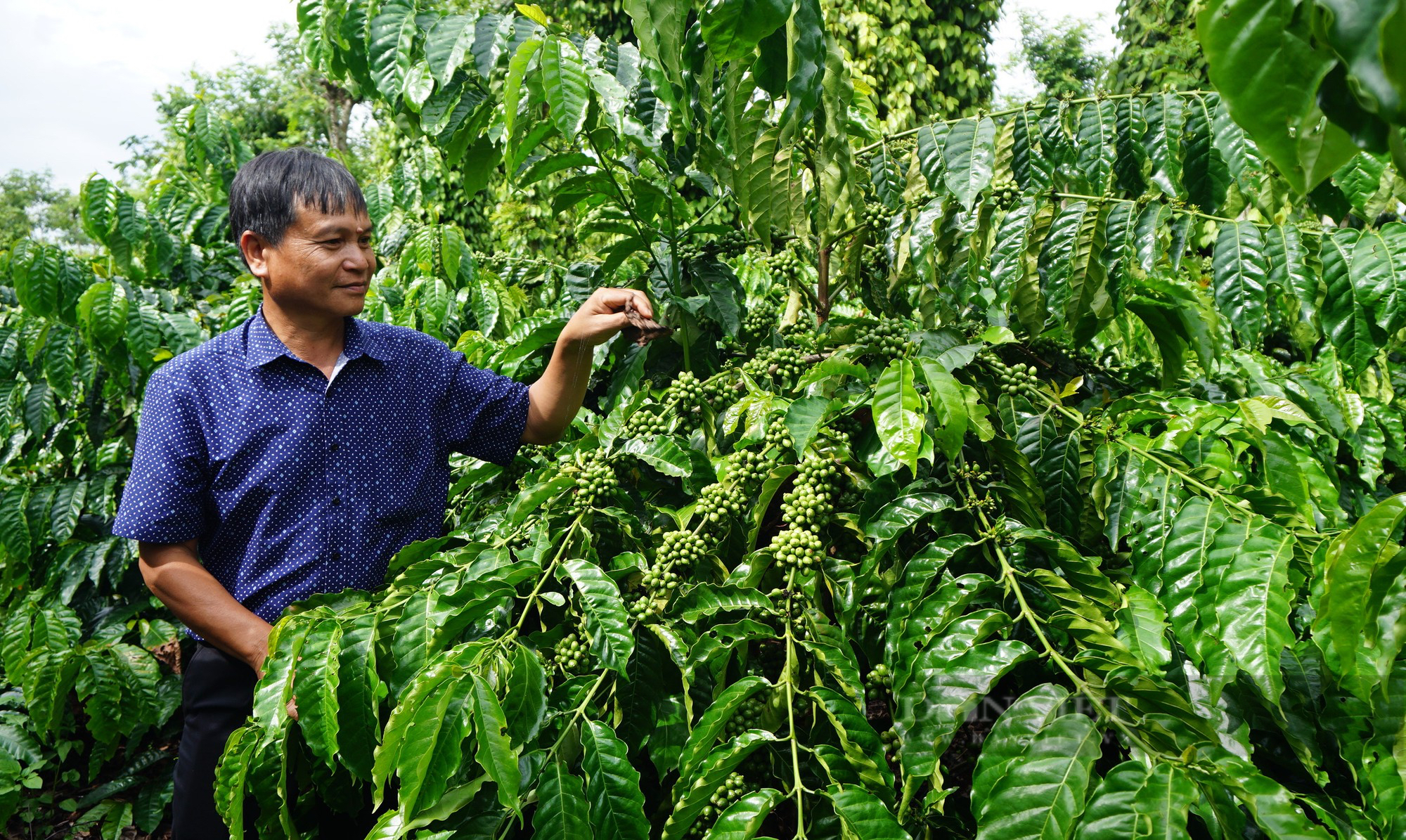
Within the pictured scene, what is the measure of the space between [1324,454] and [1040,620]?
101 cm

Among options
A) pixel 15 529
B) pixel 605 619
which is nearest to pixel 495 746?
pixel 605 619

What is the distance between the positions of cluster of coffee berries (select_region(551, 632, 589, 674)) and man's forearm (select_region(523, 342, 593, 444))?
754 mm

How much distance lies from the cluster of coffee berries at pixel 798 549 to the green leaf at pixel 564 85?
2.62ft

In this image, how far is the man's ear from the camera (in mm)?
1950

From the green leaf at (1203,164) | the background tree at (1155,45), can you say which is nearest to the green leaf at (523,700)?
the green leaf at (1203,164)

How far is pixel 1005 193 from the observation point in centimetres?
179

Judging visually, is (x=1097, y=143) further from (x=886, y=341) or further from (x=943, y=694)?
(x=943, y=694)

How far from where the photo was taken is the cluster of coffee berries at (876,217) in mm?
1992

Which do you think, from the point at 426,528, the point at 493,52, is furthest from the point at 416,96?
the point at 426,528

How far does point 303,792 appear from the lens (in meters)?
1.66

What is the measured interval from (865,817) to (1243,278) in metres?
1.18

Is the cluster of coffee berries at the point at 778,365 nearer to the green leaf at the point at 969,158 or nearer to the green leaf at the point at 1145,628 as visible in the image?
the green leaf at the point at 969,158

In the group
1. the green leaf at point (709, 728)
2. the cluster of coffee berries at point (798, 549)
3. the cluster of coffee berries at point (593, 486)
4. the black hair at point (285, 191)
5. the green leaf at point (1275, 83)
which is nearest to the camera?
the green leaf at point (1275, 83)

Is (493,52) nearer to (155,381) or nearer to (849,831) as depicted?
(155,381)
